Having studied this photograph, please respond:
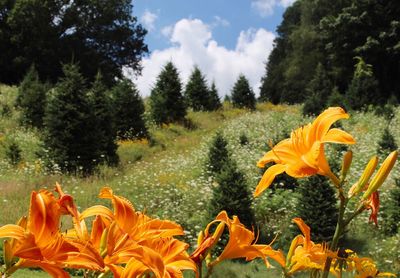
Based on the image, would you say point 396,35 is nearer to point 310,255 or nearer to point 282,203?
point 282,203

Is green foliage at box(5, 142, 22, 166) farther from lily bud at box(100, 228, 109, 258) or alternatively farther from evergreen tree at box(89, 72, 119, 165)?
lily bud at box(100, 228, 109, 258)

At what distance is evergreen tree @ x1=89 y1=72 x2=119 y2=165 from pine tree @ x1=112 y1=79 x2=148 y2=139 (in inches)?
21.7

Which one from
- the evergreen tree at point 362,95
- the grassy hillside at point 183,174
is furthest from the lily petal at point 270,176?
the evergreen tree at point 362,95

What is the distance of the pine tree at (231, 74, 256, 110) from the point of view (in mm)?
20781

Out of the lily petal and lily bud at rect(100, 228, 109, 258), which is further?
the lily petal

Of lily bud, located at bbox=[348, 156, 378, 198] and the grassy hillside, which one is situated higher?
lily bud, located at bbox=[348, 156, 378, 198]

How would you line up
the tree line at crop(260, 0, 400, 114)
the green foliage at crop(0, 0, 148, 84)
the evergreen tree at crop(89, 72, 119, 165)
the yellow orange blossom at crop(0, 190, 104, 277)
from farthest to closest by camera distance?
the green foliage at crop(0, 0, 148, 84)
the tree line at crop(260, 0, 400, 114)
the evergreen tree at crop(89, 72, 119, 165)
the yellow orange blossom at crop(0, 190, 104, 277)

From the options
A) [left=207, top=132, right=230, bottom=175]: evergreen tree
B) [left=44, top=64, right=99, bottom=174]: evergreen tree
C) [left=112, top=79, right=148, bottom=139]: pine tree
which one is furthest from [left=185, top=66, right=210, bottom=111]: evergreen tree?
[left=207, top=132, right=230, bottom=175]: evergreen tree

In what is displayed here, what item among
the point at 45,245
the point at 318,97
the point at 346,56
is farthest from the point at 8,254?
the point at 346,56

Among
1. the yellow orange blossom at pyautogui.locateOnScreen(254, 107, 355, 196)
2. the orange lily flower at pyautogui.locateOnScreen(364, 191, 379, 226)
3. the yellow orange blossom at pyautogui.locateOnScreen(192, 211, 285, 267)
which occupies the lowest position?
the yellow orange blossom at pyautogui.locateOnScreen(192, 211, 285, 267)

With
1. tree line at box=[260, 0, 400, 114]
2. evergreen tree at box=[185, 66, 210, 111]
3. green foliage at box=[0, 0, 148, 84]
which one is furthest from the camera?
green foliage at box=[0, 0, 148, 84]

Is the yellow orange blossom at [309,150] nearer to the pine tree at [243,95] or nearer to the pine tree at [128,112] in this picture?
the pine tree at [128,112]

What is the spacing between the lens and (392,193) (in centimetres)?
773

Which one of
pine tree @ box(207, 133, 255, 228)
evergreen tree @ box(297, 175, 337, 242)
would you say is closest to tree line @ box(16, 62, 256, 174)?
pine tree @ box(207, 133, 255, 228)
